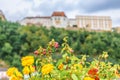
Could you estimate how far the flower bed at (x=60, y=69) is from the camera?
9.32 feet

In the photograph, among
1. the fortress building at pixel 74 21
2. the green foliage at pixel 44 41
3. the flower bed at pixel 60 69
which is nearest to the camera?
the flower bed at pixel 60 69

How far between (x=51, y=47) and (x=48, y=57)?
13 cm

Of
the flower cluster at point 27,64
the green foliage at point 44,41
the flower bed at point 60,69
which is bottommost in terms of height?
the green foliage at point 44,41

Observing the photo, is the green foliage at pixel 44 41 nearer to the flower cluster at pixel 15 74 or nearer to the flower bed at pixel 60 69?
the flower bed at pixel 60 69

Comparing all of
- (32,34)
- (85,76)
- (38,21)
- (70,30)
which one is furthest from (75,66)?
(38,21)

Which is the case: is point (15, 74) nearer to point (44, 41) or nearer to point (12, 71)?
point (12, 71)

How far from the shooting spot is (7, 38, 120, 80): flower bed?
2840 millimetres

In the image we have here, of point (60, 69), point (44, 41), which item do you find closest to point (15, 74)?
point (60, 69)

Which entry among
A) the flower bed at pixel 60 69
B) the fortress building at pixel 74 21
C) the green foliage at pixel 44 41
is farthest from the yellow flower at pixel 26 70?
the fortress building at pixel 74 21

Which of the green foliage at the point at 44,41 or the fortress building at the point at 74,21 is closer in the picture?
the green foliage at the point at 44,41

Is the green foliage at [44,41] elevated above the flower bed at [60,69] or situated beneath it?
situated beneath

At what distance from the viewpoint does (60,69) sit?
3086 millimetres

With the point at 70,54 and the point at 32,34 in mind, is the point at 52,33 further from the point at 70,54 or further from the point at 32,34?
the point at 70,54

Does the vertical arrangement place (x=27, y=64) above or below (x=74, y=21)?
above
